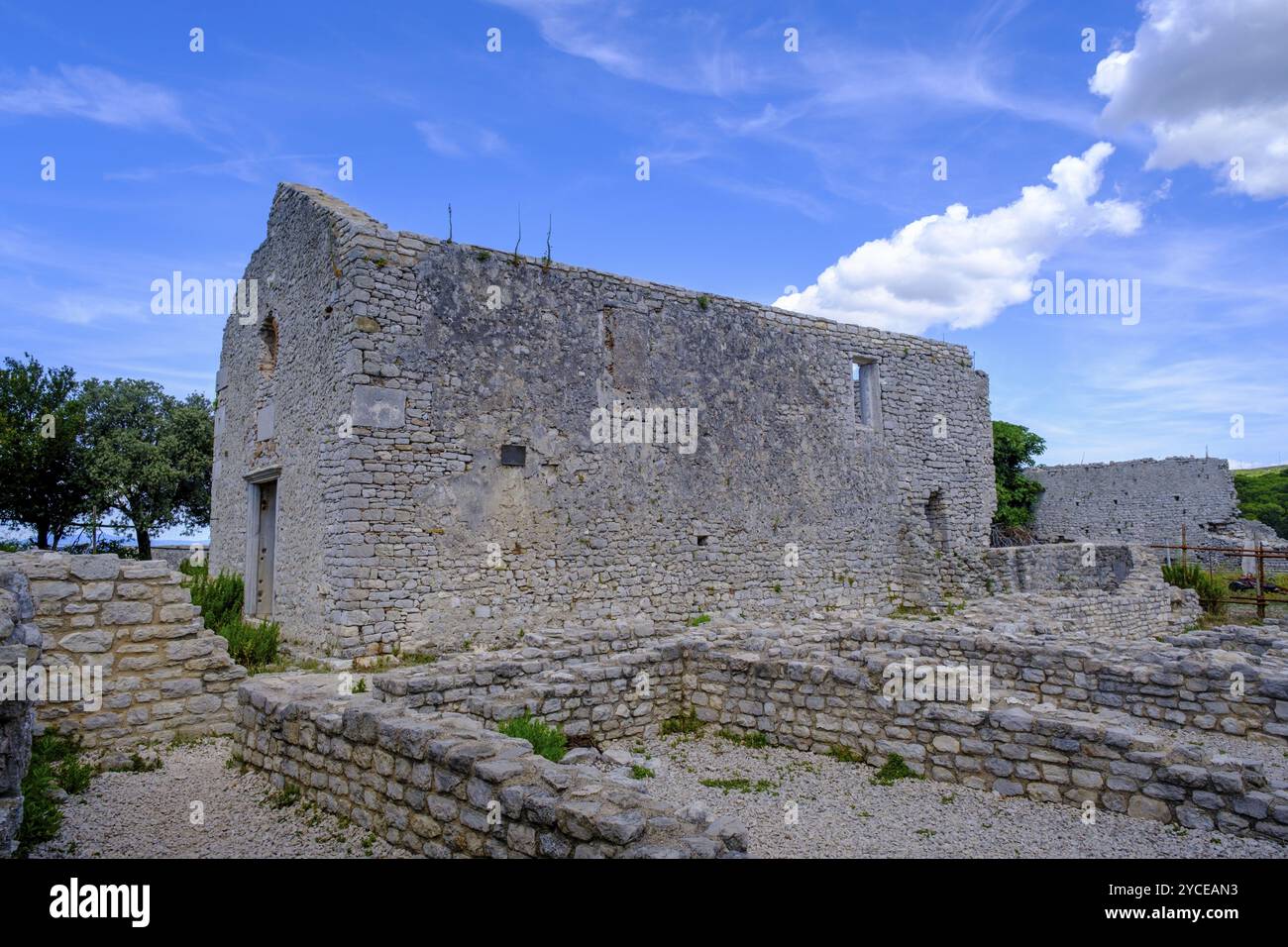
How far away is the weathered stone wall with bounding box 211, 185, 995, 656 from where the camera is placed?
11.4 metres

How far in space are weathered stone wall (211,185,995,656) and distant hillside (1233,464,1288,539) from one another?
42166 millimetres

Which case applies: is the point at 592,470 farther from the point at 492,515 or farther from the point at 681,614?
Result: the point at 681,614

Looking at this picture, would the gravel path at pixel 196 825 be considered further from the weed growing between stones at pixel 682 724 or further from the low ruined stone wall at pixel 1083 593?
the low ruined stone wall at pixel 1083 593

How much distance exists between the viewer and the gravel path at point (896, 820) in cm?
520

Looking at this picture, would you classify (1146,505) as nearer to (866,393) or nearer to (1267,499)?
(866,393)

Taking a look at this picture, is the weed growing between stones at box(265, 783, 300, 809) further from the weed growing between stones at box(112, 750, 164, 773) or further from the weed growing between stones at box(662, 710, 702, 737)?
the weed growing between stones at box(662, 710, 702, 737)

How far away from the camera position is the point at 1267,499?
53.1m

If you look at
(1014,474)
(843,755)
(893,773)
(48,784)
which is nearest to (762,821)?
(893,773)

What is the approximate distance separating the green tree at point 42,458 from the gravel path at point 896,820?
26.9 meters

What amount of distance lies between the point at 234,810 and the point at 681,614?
31.6ft

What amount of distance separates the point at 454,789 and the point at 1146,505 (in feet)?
107

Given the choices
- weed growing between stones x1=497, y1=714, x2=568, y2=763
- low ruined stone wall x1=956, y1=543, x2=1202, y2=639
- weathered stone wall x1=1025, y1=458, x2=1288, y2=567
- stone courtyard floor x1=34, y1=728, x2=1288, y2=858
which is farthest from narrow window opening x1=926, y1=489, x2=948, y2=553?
weed growing between stones x1=497, y1=714, x2=568, y2=763
